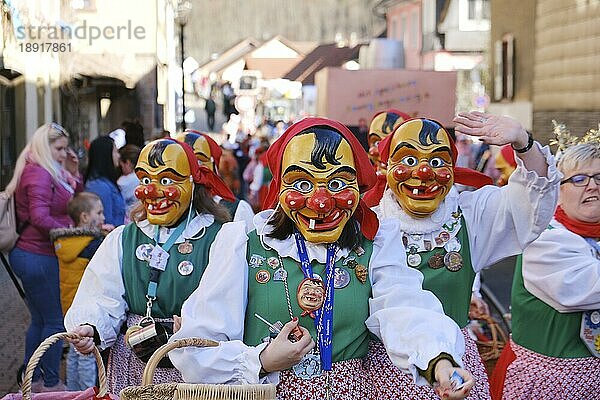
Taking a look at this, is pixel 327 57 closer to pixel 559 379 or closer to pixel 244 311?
pixel 559 379

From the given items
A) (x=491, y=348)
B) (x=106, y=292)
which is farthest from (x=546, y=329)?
(x=106, y=292)

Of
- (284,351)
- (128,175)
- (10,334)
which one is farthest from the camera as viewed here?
(10,334)

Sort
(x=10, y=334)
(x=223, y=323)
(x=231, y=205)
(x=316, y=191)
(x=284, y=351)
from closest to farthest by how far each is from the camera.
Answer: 1. (x=284, y=351)
2. (x=223, y=323)
3. (x=316, y=191)
4. (x=231, y=205)
5. (x=10, y=334)

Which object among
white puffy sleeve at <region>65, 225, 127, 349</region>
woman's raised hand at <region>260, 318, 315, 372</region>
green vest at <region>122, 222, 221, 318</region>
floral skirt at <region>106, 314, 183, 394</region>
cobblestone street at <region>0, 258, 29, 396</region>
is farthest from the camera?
cobblestone street at <region>0, 258, 29, 396</region>

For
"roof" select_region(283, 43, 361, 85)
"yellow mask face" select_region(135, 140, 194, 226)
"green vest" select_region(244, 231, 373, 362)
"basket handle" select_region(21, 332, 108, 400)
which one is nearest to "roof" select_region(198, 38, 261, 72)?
"roof" select_region(283, 43, 361, 85)

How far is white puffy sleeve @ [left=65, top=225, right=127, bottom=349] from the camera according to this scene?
4.42m

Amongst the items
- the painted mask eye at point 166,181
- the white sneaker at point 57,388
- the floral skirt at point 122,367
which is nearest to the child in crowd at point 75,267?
the white sneaker at point 57,388

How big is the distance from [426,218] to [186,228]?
114 centimetres

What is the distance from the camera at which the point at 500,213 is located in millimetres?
4426

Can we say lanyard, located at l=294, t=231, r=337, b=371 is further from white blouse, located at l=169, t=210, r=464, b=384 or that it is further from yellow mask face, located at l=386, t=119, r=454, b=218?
yellow mask face, located at l=386, t=119, r=454, b=218

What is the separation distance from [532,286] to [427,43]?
4030 centimetres

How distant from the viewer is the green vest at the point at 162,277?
4723 millimetres

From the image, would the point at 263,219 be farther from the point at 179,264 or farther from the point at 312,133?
the point at 179,264

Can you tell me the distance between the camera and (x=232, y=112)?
32.4m
